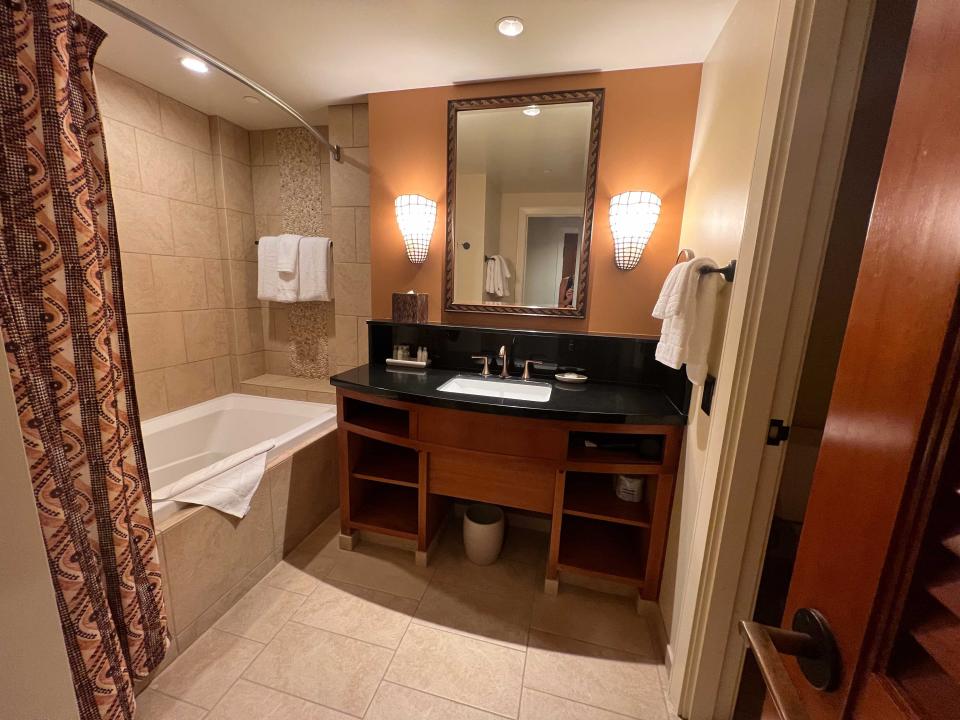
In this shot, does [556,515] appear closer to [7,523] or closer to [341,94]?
[7,523]

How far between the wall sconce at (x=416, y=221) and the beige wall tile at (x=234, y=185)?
52.4 inches

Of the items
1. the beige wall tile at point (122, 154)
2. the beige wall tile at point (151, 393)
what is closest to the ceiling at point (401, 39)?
the beige wall tile at point (122, 154)

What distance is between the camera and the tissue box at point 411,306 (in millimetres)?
1895

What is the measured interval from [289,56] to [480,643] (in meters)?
2.50

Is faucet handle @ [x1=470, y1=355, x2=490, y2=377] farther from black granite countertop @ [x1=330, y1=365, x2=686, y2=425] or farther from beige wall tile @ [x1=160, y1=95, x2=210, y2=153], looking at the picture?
beige wall tile @ [x1=160, y1=95, x2=210, y2=153]

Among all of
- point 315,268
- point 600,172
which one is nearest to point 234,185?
point 315,268

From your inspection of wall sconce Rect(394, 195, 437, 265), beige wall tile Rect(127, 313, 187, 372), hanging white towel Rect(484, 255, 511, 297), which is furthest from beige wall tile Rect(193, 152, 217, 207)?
hanging white towel Rect(484, 255, 511, 297)

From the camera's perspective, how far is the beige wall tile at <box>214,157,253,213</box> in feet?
7.73

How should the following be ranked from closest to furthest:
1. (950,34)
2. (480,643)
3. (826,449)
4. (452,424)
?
(950,34), (826,449), (480,643), (452,424)

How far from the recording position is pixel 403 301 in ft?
6.23

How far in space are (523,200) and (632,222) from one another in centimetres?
49

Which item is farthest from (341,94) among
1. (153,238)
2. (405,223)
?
(153,238)

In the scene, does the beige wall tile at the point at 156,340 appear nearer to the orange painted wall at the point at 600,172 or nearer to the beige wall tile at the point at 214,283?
the beige wall tile at the point at 214,283

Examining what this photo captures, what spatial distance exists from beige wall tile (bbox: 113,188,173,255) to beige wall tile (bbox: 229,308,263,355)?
54 centimetres
